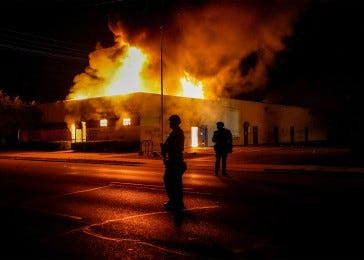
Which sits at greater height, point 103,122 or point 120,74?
point 120,74

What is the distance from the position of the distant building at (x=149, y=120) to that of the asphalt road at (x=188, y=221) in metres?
12.7

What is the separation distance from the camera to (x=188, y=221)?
6.72m

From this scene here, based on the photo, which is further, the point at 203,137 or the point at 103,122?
the point at 203,137

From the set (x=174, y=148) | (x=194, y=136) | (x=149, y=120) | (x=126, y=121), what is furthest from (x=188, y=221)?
(x=194, y=136)

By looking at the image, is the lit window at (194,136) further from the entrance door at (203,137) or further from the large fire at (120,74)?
the large fire at (120,74)

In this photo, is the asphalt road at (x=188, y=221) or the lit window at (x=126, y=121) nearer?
the asphalt road at (x=188, y=221)

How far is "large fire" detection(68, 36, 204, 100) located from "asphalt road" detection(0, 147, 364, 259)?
23.1m

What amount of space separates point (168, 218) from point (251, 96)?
44604 millimetres

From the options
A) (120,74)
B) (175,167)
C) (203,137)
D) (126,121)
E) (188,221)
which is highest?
(120,74)

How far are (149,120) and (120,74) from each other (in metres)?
7.16

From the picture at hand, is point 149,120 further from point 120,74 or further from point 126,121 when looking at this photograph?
point 120,74

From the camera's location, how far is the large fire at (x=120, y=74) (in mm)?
34031

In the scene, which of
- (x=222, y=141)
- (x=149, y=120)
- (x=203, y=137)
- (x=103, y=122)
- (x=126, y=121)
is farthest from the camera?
(x=203, y=137)

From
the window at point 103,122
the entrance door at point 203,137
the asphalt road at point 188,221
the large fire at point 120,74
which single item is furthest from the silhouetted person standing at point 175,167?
the large fire at point 120,74
